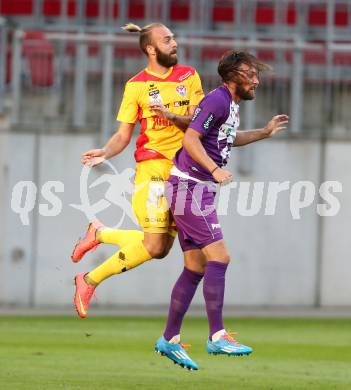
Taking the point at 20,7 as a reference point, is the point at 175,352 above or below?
below

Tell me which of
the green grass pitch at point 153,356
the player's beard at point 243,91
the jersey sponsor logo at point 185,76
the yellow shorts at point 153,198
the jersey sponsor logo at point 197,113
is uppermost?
the jersey sponsor logo at point 185,76

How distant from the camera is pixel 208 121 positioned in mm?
9625

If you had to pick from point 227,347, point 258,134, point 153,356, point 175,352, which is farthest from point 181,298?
point 153,356

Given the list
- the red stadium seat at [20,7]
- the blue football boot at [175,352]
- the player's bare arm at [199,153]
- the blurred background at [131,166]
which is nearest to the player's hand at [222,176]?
the player's bare arm at [199,153]

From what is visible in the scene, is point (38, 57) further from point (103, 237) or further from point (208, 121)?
point (208, 121)

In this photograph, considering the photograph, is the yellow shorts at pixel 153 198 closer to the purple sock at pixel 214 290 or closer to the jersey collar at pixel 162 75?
the purple sock at pixel 214 290

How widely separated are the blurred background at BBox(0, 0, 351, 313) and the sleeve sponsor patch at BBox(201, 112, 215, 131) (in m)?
8.69

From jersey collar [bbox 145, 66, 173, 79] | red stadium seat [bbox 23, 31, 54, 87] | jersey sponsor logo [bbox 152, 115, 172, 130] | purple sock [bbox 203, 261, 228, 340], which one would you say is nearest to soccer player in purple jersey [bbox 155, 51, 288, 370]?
purple sock [bbox 203, 261, 228, 340]

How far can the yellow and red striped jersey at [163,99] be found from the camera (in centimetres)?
1014

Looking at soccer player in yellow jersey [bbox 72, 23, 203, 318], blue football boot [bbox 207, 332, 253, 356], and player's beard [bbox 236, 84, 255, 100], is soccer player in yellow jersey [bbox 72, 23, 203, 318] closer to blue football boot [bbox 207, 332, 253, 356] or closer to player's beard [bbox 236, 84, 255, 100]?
player's beard [bbox 236, 84, 255, 100]

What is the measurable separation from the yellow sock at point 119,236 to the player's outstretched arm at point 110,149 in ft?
2.16

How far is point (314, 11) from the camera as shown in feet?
69.2

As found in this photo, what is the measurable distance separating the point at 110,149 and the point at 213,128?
824 mm

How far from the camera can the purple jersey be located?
9.63m
